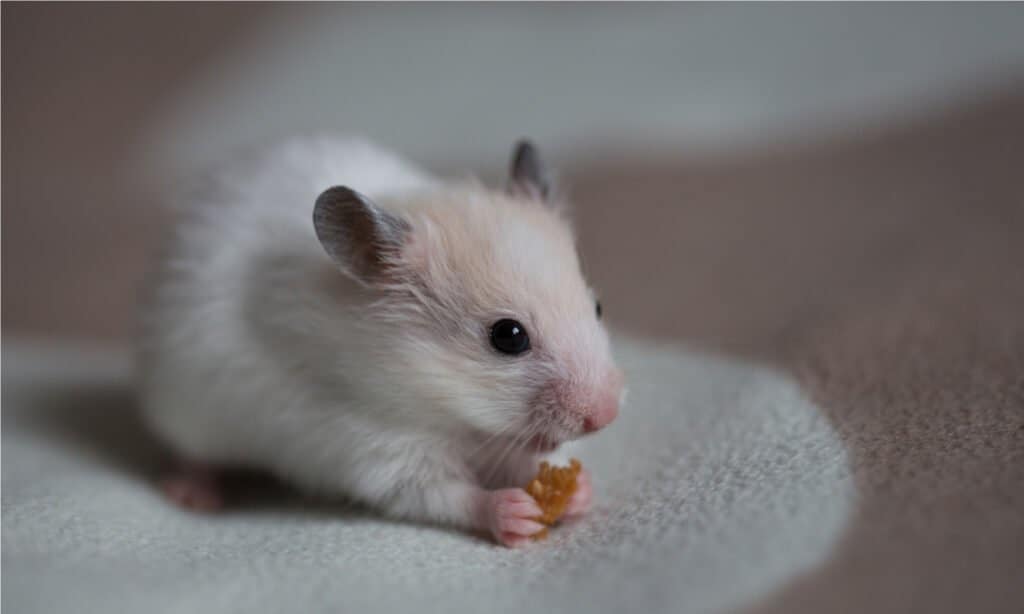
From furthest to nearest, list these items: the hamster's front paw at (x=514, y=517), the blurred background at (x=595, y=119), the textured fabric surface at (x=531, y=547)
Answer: the blurred background at (x=595, y=119) → the hamster's front paw at (x=514, y=517) → the textured fabric surface at (x=531, y=547)

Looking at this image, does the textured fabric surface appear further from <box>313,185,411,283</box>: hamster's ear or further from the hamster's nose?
<box>313,185,411,283</box>: hamster's ear

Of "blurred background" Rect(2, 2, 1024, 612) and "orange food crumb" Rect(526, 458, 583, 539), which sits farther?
"orange food crumb" Rect(526, 458, 583, 539)

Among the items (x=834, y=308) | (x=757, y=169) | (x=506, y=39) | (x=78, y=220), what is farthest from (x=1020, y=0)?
(x=78, y=220)

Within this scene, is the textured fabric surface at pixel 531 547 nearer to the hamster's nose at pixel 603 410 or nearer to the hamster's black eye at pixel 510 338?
the hamster's nose at pixel 603 410

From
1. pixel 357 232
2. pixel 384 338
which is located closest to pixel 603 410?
pixel 384 338

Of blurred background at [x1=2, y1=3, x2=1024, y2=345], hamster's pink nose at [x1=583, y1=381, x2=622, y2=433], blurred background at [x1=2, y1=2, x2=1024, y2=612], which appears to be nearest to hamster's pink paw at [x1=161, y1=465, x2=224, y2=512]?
blurred background at [x1=2, y1=2, x2=1024, y2=612]

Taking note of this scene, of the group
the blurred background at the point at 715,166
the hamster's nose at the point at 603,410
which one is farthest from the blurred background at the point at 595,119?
the hamster's nose at the point at 603,410

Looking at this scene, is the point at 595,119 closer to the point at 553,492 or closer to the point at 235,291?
the point at 235,291
